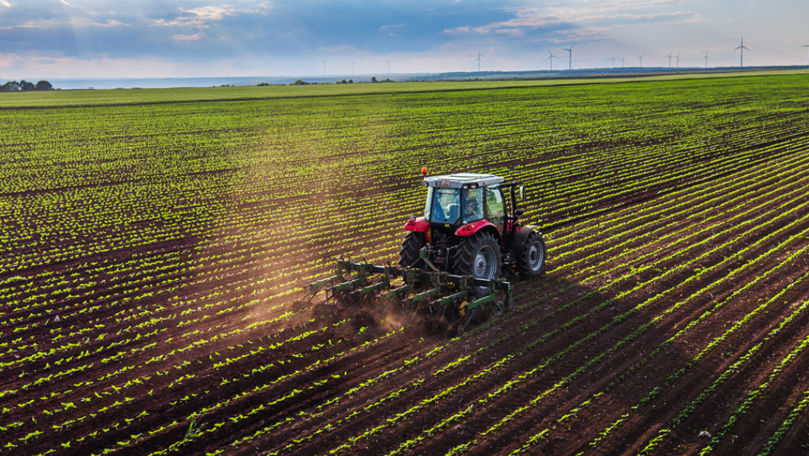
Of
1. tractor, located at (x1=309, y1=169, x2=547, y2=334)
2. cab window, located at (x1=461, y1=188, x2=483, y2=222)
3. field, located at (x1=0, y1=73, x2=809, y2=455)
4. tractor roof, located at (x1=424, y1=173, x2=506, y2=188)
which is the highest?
tractor roof, located at (x1=424, y1=173, x2=506, y2=188)

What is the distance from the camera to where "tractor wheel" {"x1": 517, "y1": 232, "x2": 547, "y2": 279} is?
14211 millimetres

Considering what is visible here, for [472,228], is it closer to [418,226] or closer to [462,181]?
[462,181]

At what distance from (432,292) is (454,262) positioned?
94 cm

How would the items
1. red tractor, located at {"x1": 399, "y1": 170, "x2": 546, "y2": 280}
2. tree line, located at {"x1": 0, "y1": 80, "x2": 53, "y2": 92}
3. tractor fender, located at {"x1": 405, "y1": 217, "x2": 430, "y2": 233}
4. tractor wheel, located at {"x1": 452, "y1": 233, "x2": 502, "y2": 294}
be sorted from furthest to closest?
1. tree line, located at {"x1": 0, "y1": 80, "x2": 53, "y2": 92}
2. tractor fender, located at {"x1": 405, "y1": 217, "x2": 430, "y2": 233}
3. red tractor, located at {"x1": 399, "y1": 170, "x2": 546, "y2": 280}
4. tractor wheel, located at {"x1": 452, "y1": 233, "x2": 502, "y2": 294}

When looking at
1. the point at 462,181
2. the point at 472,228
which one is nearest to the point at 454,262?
the point at 472,228

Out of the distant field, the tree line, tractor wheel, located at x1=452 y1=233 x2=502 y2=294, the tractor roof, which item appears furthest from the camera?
the tree line

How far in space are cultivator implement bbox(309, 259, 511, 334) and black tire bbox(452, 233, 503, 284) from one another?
11.7 inches

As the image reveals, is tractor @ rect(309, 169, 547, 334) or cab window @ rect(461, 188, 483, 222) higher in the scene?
cab window @ rect(461, 188, 483, 222)

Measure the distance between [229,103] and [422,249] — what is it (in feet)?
233

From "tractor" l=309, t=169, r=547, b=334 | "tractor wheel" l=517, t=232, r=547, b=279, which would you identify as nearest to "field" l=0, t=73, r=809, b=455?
"tractor wheel" l=517, t=232, r=547, b=279

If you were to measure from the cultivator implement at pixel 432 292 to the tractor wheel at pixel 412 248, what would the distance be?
0.55 metres

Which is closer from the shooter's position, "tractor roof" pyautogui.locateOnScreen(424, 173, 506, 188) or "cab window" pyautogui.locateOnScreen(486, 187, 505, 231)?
"tractor roof" pyautogui.locateOnScreen(424, 173, 506, 188)

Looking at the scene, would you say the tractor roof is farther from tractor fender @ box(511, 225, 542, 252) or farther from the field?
the field

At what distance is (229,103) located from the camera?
79750 mm
